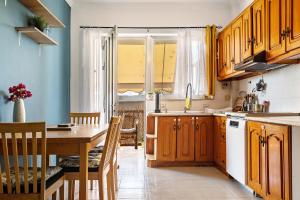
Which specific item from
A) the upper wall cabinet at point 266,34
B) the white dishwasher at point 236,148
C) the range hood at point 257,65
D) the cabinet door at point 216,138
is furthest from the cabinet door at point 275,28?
the cabinet door at point 216,138

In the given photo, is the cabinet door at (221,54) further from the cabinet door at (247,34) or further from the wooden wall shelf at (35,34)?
the wooden wall shelf at (35,34)

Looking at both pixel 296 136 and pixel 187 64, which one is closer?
pixel 296 136

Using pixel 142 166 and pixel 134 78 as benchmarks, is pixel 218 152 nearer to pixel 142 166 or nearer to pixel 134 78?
pixel 142 166

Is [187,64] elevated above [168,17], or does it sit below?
below

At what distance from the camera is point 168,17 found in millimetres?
4984

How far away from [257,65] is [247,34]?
1.40 ft

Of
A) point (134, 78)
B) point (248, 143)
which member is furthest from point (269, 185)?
point (134, 78)

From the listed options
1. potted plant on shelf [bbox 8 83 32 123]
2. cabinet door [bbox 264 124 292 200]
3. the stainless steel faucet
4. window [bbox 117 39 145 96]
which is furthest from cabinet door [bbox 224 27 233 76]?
window [bbox 117 39 145 96]

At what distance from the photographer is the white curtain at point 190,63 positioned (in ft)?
15.9

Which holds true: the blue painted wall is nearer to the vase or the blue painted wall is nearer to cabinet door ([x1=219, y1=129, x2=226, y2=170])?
the vase

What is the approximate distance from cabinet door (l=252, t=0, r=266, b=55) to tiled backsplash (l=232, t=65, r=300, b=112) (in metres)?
0.41

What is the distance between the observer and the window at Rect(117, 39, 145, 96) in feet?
24.0

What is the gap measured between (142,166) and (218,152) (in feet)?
3.85

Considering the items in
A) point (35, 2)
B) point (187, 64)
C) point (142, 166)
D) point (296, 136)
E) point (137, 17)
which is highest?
point (137, 17)
